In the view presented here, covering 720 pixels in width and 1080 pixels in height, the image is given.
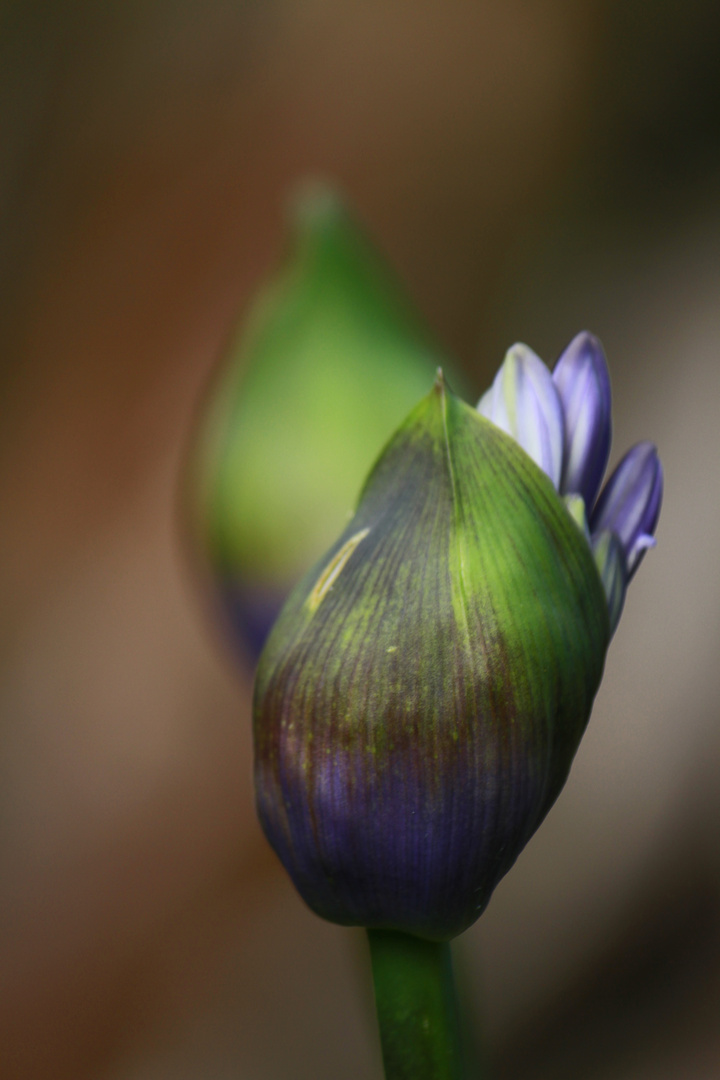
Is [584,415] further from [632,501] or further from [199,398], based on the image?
[199,398]

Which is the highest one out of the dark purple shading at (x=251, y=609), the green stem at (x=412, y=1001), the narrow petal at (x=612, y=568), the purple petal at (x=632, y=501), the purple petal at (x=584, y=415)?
the purple petal at (x=584, y=415)

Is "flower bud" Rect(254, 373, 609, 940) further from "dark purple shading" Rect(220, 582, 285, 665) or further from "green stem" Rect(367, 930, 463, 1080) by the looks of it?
"dark purple shading" Rect(220, 582, 285, 665)

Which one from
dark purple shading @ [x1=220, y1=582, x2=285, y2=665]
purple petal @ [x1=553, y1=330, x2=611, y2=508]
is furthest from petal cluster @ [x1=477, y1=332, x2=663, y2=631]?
dark purple shading @ [x1=220, y1=582, x2=285, y2=665]

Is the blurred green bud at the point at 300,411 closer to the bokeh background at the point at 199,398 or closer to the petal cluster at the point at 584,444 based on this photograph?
the petal cluster at the point at 584,444

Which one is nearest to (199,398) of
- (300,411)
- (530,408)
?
(300,411)

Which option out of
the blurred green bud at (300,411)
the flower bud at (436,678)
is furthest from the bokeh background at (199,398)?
the flower bud at (436,678)

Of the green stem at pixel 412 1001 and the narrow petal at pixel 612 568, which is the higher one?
the narrow petal at pixel 612 568
